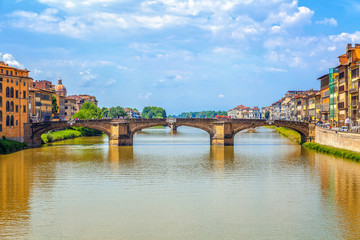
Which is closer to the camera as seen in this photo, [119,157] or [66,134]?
[119,157]

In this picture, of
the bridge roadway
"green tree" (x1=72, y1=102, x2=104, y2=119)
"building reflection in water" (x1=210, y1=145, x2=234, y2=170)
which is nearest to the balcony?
the bridge roadway

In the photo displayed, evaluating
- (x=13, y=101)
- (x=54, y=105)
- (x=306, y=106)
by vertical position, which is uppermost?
(x=54, y=105)

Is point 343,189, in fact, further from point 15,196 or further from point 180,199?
point 15,196

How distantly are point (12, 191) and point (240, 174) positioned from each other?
19.7 metres

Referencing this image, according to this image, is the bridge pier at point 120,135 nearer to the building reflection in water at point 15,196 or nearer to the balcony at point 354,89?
the building reflection in water at point 15,196

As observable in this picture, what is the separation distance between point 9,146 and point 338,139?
43156 millimetres

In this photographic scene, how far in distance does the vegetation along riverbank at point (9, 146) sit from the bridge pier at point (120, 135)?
1455 cm

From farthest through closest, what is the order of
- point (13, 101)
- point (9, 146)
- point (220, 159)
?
point (13, 101) → point (9, 146) → point (220, 159)

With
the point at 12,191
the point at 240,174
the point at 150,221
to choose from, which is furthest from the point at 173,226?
the point at 240,174

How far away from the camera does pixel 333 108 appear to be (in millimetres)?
76062

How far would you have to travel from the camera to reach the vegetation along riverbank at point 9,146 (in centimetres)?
5956

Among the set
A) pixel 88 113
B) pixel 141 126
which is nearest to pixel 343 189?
pixel 141 126

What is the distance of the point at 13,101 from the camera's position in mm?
68562

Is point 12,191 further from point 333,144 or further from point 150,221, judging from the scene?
point 333,144
